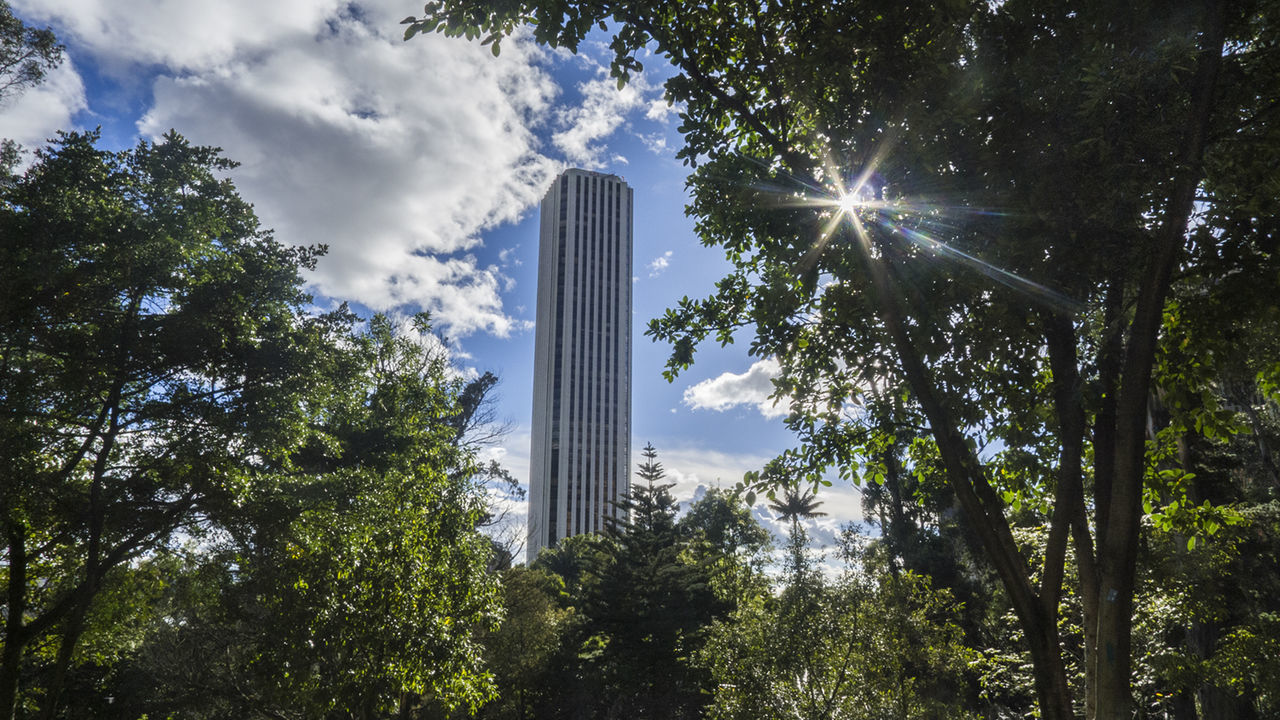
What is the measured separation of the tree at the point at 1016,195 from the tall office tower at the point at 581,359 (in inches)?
2667

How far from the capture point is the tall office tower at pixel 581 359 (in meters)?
71.8

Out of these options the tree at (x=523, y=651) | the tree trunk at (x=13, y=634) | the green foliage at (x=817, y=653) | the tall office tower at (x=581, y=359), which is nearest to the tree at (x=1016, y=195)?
the green foliage at (x=817, y=653)

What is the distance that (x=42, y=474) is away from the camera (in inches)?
351

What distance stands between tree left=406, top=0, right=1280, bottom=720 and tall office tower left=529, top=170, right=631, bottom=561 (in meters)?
67.7

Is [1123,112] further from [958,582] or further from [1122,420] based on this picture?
[958,582]

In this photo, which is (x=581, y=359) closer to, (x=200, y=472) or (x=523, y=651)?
(x=523, y=651)

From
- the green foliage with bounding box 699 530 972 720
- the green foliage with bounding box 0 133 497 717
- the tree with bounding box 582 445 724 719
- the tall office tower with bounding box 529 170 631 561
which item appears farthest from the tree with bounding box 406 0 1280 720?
the tall office tower with bounding box 529 170 631 561

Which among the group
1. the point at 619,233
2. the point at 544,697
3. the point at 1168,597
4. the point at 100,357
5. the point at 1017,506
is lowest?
the point at 544,697

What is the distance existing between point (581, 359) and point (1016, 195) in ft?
240

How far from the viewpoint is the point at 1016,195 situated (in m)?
3.45

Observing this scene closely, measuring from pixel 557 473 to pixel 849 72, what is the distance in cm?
7072

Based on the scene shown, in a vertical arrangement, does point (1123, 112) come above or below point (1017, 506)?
above

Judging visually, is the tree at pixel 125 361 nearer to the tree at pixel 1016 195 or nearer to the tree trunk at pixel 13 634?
the tree trunk at pixel 13 634

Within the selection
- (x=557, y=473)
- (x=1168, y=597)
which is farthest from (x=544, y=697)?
(x=557, y=473)
